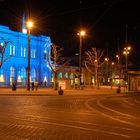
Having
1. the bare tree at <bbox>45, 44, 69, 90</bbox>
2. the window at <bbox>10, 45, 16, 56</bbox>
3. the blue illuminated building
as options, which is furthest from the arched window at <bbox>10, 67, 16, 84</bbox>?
the bare tree at <bbox>45, 44, 69, 90</bbox>

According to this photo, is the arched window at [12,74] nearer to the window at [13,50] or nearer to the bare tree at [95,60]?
the window at [13,50]

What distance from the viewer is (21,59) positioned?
3297 inches

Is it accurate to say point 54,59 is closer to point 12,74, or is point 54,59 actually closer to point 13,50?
point 12,74

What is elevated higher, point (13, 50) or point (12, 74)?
point (13, 50)

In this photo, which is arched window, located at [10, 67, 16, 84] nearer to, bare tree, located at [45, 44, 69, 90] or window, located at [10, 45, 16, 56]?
window, located at [10, 45, 16, 56]

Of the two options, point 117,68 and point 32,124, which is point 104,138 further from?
point 117,68

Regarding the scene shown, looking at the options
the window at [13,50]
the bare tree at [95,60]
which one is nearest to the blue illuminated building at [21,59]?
the window at [13,50]

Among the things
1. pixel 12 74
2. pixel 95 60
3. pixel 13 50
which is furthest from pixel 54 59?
pixel 13 50

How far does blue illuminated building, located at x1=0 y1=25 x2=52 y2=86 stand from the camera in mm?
78688

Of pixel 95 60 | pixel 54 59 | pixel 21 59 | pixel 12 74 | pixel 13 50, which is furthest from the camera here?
pixel 21 59

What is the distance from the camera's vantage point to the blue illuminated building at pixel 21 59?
7869 cm

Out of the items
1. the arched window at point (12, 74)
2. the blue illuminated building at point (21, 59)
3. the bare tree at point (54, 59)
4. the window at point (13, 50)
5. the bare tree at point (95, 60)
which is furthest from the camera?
the window at point (13, 50)

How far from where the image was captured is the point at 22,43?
84.5 m

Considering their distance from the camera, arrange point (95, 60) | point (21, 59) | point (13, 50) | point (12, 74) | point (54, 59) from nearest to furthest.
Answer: point (54, 59) < point (95, 60) < point (12, 74) < point (13, 50) < point (21, 59)
